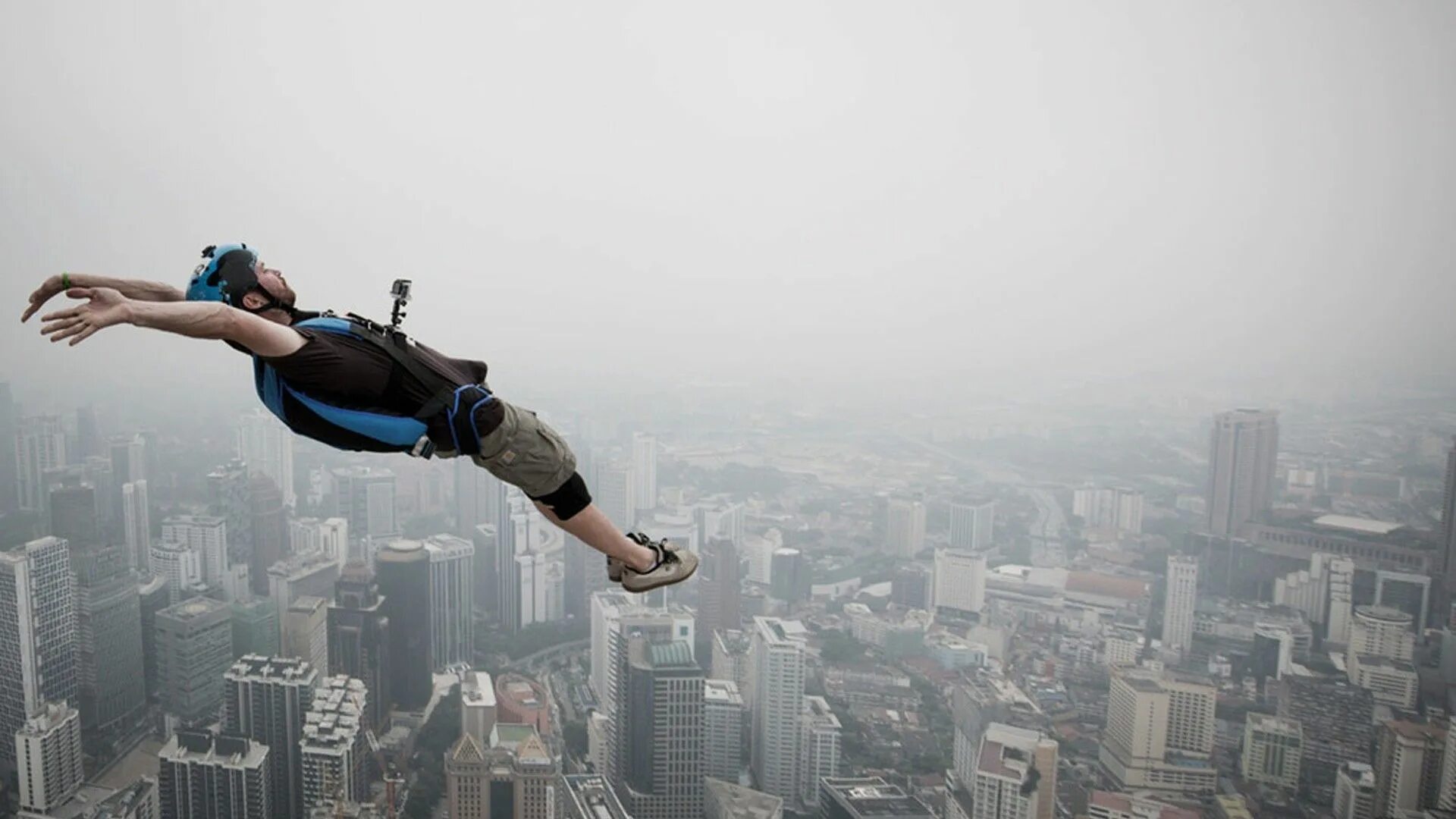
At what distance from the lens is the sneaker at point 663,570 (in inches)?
78.9

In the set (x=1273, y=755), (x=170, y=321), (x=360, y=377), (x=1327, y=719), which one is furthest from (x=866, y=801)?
(x=170, y=321)

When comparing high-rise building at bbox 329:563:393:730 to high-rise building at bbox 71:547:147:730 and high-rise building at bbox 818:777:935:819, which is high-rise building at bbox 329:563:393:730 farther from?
high-rise building at bbox 818:777:935:819

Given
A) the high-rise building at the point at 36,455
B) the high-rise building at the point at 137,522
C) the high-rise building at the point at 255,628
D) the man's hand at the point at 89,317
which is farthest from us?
the high-rise building at the point at 137,522

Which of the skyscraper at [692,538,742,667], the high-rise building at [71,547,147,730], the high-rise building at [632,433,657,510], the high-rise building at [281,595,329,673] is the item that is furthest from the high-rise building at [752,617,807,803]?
the high-rise building at [71,547,147,730]

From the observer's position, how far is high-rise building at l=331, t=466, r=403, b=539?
38.5 feet

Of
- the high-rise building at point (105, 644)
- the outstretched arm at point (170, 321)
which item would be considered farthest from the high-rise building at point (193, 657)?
the outstretched arm at point (170, 321)

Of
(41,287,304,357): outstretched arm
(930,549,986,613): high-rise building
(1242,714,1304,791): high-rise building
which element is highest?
(41,287,304,357): outstretched arm

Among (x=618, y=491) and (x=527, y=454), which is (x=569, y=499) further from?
(x=618, y=491)

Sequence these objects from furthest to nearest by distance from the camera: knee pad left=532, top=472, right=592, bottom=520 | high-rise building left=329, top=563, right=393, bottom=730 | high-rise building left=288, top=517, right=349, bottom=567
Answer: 1. high-rise building left=288, top=517, right=349, bottom=567
2. high-rise building left=329, top=563, right=393, bottom=730
3. knee pad left=532, top=472, right=592, bottom=520

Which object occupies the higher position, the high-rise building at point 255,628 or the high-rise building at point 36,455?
the high-rise building at point 36,455

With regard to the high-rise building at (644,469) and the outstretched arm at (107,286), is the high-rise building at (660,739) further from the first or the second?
the outstretched arm at (107,286)

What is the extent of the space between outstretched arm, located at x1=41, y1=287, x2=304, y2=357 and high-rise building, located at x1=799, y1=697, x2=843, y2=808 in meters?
8.30

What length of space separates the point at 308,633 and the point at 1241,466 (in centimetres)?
1060

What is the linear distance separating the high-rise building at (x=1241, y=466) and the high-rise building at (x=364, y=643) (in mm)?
9327
